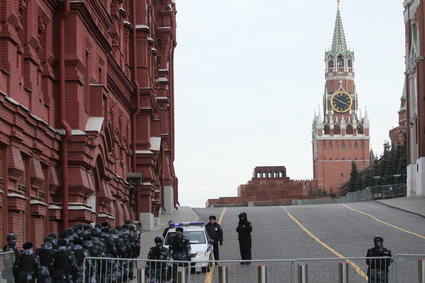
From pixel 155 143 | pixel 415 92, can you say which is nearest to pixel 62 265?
pixel 155 143

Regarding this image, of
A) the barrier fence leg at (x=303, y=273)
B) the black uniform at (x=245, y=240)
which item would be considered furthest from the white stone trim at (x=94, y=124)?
the barrier fence leg at (x=303, y=273)

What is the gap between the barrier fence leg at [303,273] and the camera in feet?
62.1

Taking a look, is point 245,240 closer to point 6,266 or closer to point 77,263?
point 77,263

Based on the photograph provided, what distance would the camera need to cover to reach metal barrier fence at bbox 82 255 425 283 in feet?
63.6

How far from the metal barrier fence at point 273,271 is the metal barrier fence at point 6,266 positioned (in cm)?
135

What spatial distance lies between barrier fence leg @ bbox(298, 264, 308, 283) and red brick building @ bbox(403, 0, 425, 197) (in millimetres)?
53869

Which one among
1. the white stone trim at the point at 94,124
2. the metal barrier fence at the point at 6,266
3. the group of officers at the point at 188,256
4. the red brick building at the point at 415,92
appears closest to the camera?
the metal barrier fence at the point at 6,266

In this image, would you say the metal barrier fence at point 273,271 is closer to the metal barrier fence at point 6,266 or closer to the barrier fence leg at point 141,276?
the barrier fence leg at point 141,276

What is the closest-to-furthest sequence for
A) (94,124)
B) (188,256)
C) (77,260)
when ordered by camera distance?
1. (77,260)
2. (188,256)
3. (94,124)

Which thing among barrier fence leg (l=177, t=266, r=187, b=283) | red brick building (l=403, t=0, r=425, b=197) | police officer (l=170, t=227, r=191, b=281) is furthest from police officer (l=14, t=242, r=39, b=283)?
red brick building (l=403, t=0, r=425, b=197)

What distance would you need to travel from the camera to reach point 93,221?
1149 inches

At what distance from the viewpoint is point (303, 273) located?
62.3 ft

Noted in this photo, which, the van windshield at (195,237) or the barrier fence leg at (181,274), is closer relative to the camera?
the barrier fence leg at (181,274)

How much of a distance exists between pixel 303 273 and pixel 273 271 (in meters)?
1.06
